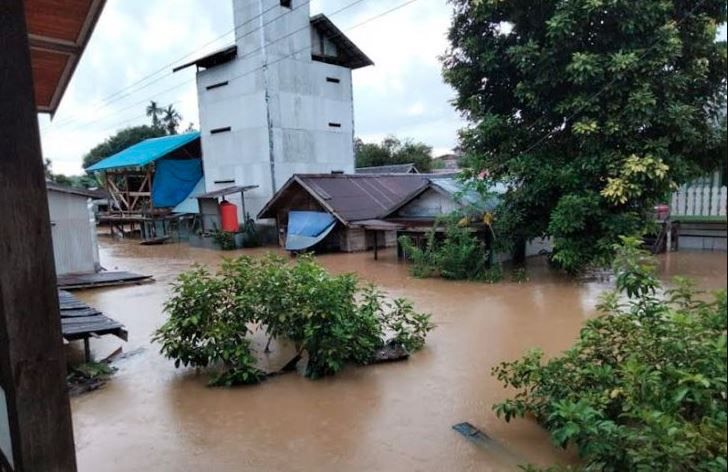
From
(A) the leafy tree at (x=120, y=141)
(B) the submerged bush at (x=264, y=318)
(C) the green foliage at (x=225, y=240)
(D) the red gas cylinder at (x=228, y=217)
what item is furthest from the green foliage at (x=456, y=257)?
(A) the leafy tree at (x=120, y=141)

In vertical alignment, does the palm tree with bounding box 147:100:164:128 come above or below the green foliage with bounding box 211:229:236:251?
above

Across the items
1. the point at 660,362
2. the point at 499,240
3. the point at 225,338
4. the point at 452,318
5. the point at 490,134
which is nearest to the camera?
the point at 660,362

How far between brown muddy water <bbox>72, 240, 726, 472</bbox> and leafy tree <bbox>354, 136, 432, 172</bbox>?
24.5 m

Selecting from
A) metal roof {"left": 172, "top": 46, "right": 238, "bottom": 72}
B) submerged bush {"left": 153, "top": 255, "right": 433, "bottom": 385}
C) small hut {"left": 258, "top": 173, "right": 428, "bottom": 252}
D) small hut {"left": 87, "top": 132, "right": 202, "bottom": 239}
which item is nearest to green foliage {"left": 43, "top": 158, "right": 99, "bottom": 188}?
small hut {"left": 87, "top": 132, "right": 202, "bottom": 239}

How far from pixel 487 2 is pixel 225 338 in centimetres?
742

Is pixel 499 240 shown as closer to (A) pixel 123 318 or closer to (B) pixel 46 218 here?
(A) pixel 123 318

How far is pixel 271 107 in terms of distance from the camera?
1672cm

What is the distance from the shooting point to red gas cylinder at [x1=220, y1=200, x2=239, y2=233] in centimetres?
1705

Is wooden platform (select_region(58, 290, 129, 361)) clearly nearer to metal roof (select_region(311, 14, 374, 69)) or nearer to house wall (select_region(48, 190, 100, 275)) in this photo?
house wall (select_region(48, 190, 100, 275))

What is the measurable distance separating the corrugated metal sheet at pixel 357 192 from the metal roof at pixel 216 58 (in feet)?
19.8

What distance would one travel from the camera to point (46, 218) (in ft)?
6.27

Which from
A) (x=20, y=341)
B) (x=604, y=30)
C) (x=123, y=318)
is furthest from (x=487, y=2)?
(x=20, y=341)

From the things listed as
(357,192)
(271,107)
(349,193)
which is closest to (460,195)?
(349,193)

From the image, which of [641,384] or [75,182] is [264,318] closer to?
[641,384]
